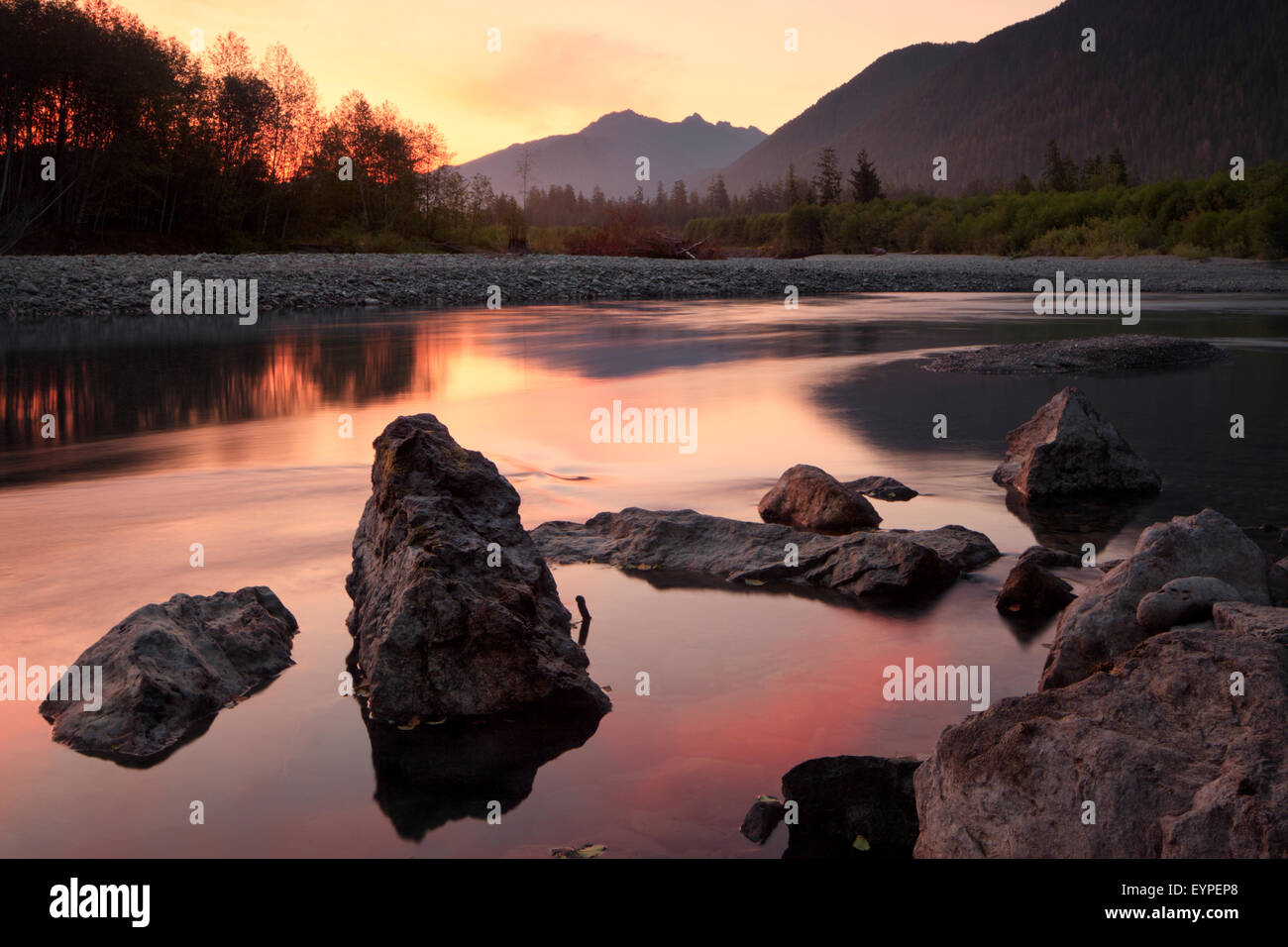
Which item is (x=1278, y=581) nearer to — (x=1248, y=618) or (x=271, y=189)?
(x=1248, y=618)

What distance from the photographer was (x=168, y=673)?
4398mm

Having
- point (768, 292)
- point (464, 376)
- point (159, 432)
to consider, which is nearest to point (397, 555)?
point (159, 432)

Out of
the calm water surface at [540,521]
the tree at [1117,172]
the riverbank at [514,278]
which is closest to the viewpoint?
the calm water surface at [540,521]

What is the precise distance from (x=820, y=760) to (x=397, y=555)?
212 centimetres

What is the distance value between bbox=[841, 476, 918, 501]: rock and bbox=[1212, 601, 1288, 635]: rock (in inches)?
167

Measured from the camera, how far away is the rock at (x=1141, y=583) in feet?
Answer: 14.1

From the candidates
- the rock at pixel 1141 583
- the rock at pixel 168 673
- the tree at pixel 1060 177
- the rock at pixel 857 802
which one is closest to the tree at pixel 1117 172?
the tree at pixel 1060 177

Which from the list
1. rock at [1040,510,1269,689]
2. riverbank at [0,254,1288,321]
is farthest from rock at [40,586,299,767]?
riverbank at [0,254,1288,321]

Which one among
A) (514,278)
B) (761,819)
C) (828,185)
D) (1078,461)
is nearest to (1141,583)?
(761,819)

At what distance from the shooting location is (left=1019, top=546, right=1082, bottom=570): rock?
20.3ft

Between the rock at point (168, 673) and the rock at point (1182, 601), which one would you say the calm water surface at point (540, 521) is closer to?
the rock at point (168, 673)

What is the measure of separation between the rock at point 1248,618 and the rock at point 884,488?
4.25 m

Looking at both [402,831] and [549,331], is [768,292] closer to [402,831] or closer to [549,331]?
[549,331]
